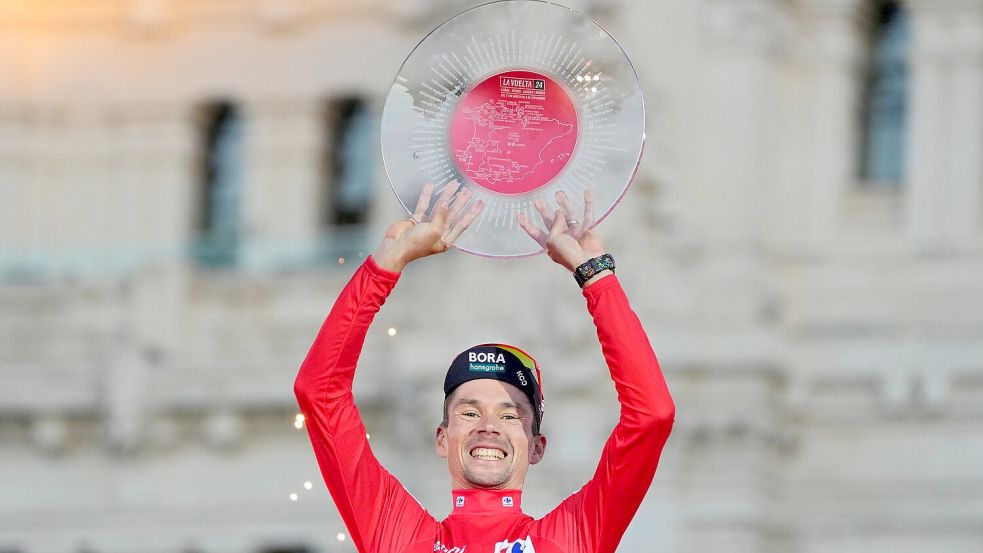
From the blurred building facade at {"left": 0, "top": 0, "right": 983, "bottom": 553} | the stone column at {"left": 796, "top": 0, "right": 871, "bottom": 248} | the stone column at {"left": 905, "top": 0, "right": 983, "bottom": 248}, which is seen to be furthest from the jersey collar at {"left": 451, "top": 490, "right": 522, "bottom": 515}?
the stone column at {"left": 796, "top": 0, "right": 871, "bottom": 248}

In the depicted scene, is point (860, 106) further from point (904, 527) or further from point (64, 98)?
point (64, 98)

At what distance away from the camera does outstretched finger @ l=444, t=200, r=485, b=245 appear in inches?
330

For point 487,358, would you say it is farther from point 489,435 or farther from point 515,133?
point 515,133

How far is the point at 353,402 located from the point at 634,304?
65.1 ft

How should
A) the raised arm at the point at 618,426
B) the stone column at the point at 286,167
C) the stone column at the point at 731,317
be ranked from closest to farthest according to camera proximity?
the raised arm at the point at 618,426
the stone column at the point at 731,317
the stone column at the point at 286,167

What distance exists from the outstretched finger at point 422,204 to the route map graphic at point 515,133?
136 mm

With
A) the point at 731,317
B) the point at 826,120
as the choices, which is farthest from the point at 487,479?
the point at 826,120

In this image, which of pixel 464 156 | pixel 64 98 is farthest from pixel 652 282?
pixel 464 156

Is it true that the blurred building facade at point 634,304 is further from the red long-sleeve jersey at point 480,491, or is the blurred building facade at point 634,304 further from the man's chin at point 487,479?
the man's chin at point 487,479

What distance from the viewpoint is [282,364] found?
1215 inches

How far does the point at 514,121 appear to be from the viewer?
28.2 feet

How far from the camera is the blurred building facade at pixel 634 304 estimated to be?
28453 mm

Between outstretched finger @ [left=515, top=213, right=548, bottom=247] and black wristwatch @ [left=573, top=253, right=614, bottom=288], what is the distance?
181mm

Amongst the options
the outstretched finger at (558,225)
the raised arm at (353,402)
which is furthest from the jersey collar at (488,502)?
the outstretched finger at (558,225)
